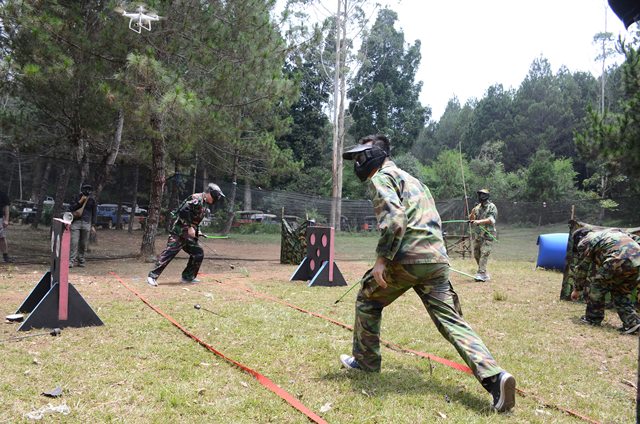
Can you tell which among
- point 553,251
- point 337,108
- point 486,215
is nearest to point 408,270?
point 486,215

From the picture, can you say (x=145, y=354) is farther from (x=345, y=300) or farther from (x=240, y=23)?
(x=240, y=23)

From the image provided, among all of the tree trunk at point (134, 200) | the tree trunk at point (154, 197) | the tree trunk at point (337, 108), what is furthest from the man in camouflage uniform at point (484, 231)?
the tree trunk at point (337, 108)

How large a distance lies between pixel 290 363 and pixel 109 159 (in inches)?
476

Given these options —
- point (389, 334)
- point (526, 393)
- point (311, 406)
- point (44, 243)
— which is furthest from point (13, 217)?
point (526, 393)

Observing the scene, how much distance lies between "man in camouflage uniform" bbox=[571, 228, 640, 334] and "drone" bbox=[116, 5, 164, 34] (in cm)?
897

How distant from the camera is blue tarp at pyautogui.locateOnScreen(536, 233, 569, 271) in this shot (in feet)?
41.2

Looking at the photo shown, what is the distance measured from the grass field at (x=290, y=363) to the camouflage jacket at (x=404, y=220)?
108cm

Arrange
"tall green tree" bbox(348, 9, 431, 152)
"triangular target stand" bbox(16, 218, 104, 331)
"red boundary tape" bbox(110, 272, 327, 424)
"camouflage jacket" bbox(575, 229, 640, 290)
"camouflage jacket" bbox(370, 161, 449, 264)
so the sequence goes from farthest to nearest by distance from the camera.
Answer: "tall green tree" bbox(348, 9, 431, 152)
"camouflage jacket" bbox(575, 229, 640, 290)
"triangular target stand" bbox(16, 218, 104, 331)
"camouflage jacket" bbox(370, 161, 449, 264)
"red boundary tape" bbox(110, 272, 327, 424)

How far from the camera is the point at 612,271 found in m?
5.64

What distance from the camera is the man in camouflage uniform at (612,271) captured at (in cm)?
555

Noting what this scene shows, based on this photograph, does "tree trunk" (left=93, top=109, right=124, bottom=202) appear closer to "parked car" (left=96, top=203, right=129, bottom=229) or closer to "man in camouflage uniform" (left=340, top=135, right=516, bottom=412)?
"parked car" (left=96, top=203, right=129, bottom=229)

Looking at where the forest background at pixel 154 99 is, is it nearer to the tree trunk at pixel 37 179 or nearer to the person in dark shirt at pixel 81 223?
the tree trunk at pixel 37 179

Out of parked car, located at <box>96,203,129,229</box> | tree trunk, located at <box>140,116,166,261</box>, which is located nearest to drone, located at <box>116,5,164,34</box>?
tree trunk, located at <box>140,116,166,261</box>

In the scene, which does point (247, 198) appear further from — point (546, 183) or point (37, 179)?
point (546, 183)
